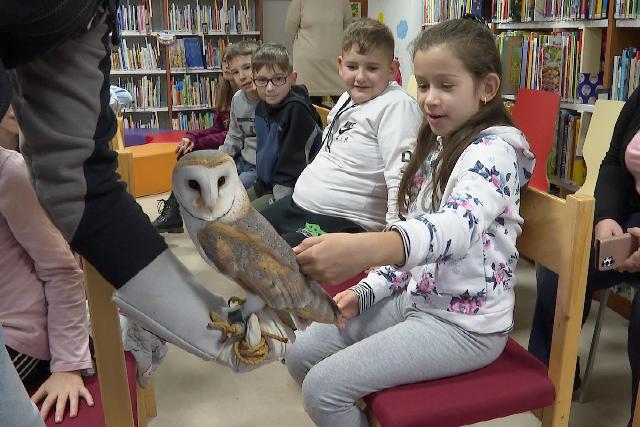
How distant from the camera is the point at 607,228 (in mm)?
1579

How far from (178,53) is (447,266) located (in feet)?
15.2

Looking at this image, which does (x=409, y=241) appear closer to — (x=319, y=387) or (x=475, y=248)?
(x=475, y=248)

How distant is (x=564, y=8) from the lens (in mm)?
2730

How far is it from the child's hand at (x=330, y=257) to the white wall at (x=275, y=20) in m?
4.86

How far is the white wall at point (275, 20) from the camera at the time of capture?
18.0 ft

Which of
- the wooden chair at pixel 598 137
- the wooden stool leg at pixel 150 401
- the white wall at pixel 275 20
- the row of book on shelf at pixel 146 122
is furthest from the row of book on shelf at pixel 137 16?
the wooden stool leg at pixel 150 401

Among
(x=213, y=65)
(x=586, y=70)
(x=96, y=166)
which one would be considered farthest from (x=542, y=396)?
(x=213, y=65)

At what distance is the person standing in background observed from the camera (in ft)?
13.0

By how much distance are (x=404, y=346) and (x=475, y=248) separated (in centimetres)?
21

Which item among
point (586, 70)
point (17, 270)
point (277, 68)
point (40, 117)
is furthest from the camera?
point (586, 70)

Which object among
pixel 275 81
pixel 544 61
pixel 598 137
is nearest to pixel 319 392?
pixel 275 81

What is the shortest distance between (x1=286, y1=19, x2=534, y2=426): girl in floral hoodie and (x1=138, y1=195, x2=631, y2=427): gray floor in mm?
450

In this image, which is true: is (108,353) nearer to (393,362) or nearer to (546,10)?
(393,362)

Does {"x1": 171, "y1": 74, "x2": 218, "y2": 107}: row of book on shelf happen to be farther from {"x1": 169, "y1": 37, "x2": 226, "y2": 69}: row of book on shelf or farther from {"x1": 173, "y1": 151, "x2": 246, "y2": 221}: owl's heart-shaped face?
{"x1": 173, "y1": 151, "x2": 246, "y2": 221}: owl's heart-shaped face
